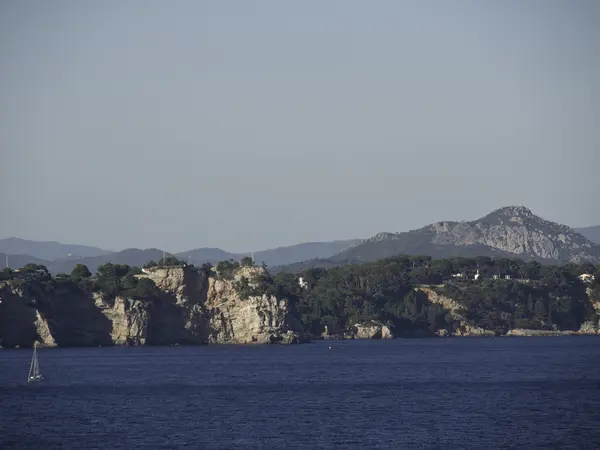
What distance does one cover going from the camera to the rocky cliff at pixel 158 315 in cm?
12675

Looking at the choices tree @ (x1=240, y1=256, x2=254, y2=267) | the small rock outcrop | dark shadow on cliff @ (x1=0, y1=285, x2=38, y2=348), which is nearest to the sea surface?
dark shadow on cliff @ (x1=0, y1=285, x2=38, y2=348)

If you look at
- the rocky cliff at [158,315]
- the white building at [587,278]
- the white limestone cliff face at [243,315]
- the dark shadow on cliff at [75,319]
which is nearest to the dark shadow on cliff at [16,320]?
the rocky cliff at [158,315]

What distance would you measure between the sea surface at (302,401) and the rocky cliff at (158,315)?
13.6m

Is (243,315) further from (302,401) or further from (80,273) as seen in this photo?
(302,401)

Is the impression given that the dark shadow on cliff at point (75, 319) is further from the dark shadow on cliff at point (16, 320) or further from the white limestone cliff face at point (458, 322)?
the white limestone cliff face at point (458, 322)

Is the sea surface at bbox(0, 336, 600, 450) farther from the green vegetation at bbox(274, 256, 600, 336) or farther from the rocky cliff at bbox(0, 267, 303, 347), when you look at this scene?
the green vegetation at bbox(274, 256, 600, 336)

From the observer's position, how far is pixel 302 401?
68375mm

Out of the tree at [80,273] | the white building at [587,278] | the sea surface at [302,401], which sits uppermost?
the white building at [587,278]

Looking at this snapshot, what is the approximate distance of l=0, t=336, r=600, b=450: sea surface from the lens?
52.8 meters

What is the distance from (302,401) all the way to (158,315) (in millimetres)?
67388

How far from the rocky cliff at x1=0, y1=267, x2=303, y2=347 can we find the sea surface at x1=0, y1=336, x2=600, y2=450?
1362 cm

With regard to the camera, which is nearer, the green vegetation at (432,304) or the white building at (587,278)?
the green vegetation at (432,304)

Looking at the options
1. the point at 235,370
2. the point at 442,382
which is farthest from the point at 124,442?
the point at 235,370

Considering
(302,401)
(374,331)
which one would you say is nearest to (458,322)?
(374,331)
